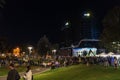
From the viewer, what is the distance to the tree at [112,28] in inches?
3162

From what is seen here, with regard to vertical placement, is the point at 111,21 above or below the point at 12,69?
above

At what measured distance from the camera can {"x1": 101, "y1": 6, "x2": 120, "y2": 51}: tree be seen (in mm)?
80312

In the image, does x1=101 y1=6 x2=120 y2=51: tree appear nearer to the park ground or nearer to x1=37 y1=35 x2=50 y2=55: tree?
the park ground

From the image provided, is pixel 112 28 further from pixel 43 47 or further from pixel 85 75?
pixel 43 47

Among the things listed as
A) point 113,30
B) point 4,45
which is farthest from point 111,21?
point 4,45

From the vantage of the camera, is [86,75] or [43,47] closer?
[86,75]

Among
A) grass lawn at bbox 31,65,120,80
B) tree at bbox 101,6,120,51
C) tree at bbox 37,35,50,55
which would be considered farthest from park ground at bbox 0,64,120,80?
tree at bbox 37,35,50,55

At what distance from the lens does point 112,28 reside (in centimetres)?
8206

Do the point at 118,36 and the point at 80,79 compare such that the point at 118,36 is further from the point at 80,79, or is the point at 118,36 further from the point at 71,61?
the point at 80,79

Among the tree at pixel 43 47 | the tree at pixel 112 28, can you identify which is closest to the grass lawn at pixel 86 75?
the tree at pixel 112 28

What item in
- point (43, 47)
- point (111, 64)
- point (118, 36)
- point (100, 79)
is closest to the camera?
point (100, 79)

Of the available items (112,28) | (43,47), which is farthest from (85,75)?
(43,47)

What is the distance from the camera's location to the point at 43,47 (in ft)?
563

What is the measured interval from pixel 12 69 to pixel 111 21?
2591 inches
